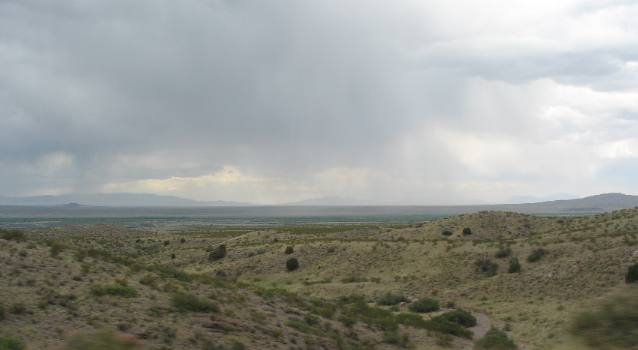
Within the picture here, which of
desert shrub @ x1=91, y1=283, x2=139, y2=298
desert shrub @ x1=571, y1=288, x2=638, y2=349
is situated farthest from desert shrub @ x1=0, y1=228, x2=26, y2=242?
desert shrub @ x1=571, y1=288, x2=638, y2=349

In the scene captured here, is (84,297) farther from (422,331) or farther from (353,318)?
(422,331)

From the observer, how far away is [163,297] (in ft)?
69.7

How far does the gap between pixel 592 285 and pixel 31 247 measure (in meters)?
33.8

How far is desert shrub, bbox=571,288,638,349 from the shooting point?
802 cm

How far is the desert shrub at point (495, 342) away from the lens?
19309mm

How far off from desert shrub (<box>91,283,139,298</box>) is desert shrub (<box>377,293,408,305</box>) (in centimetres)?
2105

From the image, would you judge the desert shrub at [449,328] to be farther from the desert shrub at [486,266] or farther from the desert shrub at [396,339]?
the desert shrub at [486,266]

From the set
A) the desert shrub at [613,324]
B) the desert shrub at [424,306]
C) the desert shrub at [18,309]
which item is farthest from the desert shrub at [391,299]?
the desert shrub at [613,324]

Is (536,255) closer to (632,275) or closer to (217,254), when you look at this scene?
(632,275)

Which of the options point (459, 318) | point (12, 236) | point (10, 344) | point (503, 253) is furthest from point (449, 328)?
point (12, 236)

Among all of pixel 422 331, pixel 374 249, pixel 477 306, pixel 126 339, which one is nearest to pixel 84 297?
pixel 126 339

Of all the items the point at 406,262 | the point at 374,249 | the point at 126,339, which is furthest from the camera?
the point at 374,249

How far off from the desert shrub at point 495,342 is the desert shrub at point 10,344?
14119 millimetres

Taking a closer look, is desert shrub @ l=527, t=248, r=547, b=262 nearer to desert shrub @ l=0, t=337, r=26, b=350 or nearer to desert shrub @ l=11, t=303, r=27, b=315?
desert shrub @ l=11, t=303, r=27, b=315
